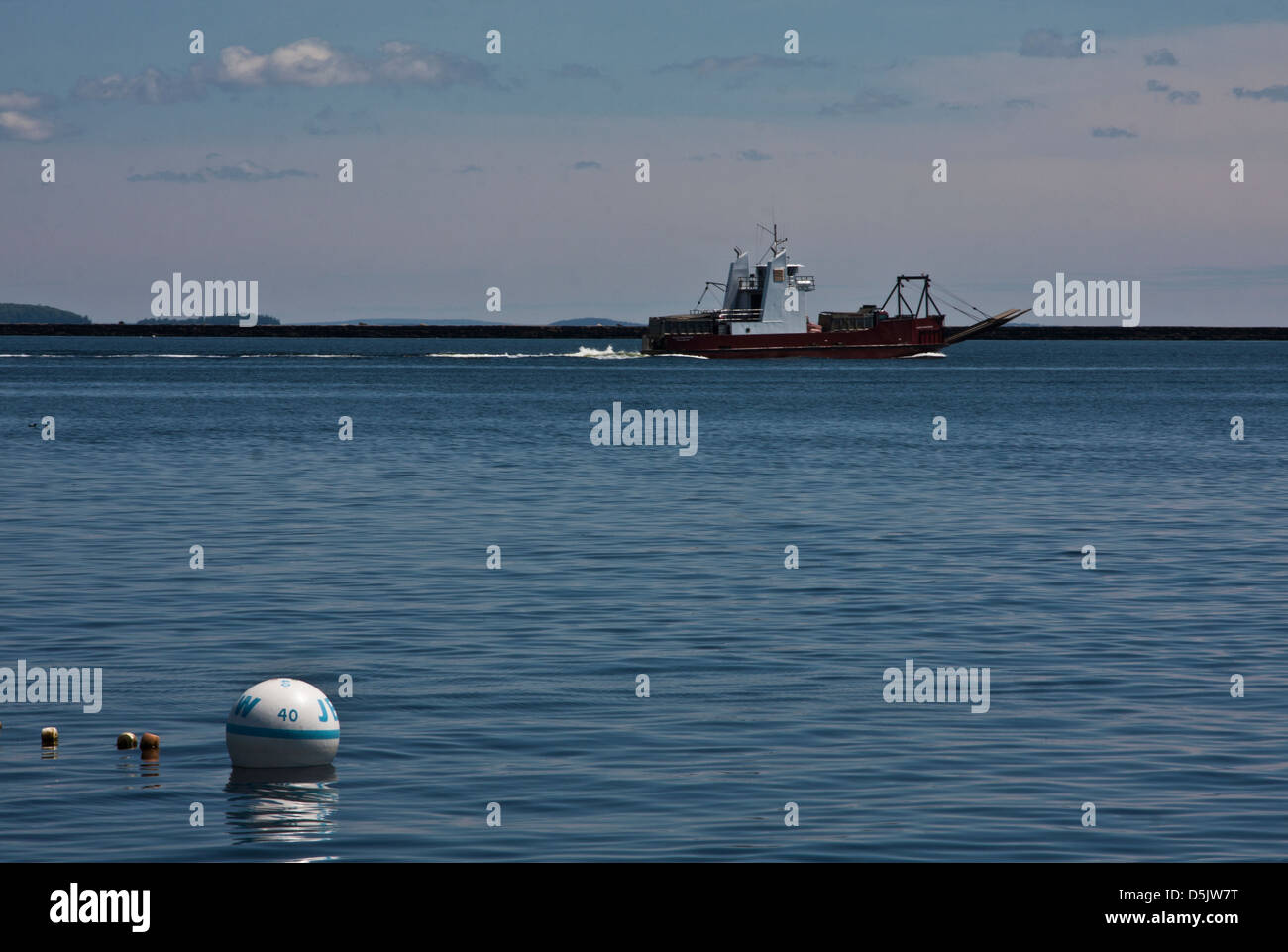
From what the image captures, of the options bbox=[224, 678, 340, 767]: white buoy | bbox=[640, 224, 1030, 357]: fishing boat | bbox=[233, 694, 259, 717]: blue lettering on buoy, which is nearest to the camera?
bbox=[224, 678, 340, 767]: white buoy

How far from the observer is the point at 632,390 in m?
129

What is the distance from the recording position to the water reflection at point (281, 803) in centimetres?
1505

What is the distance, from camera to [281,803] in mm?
16062

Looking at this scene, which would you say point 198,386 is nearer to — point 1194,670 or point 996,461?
point 996,461

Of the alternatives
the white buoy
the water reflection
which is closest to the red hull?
the white buoy

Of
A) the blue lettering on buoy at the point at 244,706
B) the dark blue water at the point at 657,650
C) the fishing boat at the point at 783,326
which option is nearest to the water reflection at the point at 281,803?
the dark blue water at the point at 657,650

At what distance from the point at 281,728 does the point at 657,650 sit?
26.8 feet

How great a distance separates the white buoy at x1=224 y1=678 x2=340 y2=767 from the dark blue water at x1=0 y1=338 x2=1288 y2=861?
32 cm

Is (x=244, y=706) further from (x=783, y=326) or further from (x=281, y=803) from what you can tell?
(x=783, y=326)

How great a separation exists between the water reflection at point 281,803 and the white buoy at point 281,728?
15 cm

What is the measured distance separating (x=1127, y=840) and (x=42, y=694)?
13.5m

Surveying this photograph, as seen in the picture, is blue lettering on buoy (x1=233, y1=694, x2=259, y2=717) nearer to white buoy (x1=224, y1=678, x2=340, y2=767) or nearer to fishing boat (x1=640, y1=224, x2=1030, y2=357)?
white buoy (x1=224, y1=678, x2=340, y2=767)

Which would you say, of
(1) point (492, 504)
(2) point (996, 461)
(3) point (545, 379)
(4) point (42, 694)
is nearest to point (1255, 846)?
(4) point (42, 694)

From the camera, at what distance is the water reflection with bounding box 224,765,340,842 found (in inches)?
593
